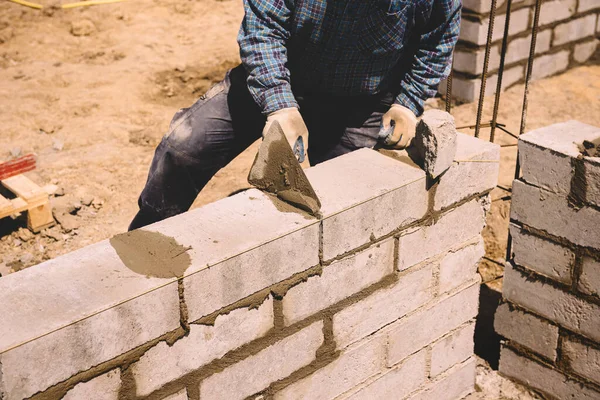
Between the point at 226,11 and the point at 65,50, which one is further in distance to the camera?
the point at 226,11

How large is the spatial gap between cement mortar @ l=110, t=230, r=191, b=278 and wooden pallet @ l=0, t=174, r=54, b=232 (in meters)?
2.48

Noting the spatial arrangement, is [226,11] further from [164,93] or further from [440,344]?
[440,344]

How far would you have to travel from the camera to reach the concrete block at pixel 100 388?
2.01m

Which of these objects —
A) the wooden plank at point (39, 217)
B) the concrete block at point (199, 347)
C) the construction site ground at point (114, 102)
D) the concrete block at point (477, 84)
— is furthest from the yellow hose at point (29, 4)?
the concrete block at point (199, 347)

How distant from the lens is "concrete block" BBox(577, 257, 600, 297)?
3.16 metres

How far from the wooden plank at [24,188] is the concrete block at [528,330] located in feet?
9.29

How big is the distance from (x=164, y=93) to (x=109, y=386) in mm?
4972

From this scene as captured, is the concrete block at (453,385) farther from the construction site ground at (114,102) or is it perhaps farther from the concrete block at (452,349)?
the construction site ground at (114,102)

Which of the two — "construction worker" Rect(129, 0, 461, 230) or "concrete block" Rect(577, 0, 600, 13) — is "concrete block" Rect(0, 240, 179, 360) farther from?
"concrete block" Rect(577, 0, 600, 13)

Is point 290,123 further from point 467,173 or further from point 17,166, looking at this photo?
point 17,166

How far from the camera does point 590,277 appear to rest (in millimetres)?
3193

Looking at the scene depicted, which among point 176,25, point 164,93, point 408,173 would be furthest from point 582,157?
point 176,25

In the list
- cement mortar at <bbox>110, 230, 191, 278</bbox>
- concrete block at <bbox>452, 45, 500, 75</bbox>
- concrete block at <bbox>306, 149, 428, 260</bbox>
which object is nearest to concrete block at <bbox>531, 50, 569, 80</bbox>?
concrete block at <bbox>452, 45, 500, 75</bbox>

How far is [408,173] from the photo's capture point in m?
2.73
